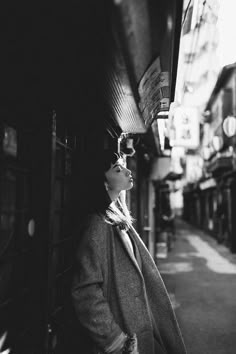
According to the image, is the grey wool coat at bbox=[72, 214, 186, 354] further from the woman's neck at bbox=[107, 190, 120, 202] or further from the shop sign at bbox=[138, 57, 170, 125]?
the shop sign at bbox=[138, 57, 170, 125]

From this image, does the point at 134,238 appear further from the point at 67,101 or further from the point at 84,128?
the point at 84,128

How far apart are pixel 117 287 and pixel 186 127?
11.0m

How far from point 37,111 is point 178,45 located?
1.40m

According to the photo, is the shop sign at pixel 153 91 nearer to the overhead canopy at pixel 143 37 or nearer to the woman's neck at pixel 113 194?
the overhead canopy at pixel 143 37

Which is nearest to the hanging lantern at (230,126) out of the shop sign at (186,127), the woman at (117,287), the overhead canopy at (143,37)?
the shop sign at (186,127)

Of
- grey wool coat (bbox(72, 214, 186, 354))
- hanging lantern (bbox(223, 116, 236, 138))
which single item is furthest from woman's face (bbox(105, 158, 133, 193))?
hanging lantern (bbox(223, 116, 236, 138))

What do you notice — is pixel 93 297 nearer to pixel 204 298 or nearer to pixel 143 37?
pixel 143 37

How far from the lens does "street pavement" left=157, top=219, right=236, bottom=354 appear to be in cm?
558

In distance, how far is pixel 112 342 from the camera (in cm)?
217

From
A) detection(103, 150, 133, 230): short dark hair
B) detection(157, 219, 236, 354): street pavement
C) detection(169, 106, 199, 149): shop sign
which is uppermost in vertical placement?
detection(169, 106, 199, 149): shop sign

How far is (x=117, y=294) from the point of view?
7.96 feet

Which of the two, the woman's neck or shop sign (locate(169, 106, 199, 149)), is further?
shop sign (locate(169, 106, 199, 149))

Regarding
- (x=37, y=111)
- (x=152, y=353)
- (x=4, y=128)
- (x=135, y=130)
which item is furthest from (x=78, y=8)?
(x=135, y=130)

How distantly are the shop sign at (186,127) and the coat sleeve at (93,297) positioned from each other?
414 inches
